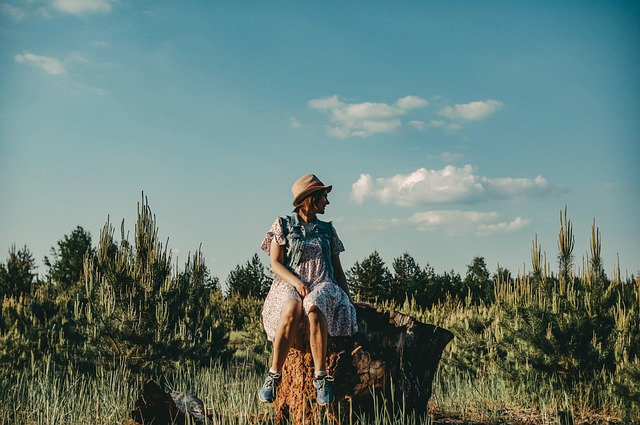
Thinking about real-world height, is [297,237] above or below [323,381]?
above

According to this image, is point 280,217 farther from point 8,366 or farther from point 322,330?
point 8,366

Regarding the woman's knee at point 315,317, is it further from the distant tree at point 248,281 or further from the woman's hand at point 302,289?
the distant tree at point 248,281

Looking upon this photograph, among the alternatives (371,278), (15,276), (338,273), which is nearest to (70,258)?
(15,276)

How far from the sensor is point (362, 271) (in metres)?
20.3

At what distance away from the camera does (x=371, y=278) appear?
2014 centimetres

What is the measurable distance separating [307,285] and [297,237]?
0.48 metres

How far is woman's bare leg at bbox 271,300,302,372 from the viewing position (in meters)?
5.58

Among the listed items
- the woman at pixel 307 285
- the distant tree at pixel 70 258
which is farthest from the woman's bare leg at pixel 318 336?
the distant tree at pixel 70 258

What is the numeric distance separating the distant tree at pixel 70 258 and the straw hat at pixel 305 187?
80.6ft

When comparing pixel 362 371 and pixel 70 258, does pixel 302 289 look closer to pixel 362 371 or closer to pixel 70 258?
pixel 362 371

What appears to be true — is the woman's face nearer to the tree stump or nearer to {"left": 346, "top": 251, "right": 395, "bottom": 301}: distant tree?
the tree stump

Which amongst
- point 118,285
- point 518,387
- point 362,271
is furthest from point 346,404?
point 362,271

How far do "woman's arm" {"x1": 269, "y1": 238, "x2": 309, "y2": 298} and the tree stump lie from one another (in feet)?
1.10

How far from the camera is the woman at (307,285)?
562 cm
